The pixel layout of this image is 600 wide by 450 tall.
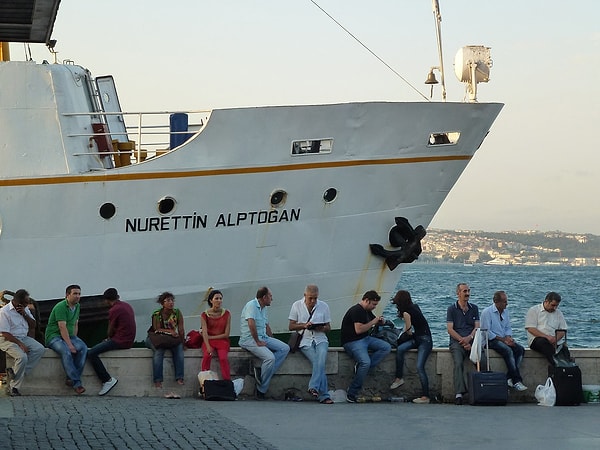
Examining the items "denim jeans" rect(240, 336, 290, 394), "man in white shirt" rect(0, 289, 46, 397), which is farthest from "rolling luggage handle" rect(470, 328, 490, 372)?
"man in white shirt" rect(0, 289, 46, 397)

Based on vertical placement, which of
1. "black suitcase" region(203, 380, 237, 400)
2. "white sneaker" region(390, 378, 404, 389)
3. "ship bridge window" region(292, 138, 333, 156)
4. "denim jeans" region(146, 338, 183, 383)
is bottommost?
"white sneaker" region(390, 378, 404, 389)

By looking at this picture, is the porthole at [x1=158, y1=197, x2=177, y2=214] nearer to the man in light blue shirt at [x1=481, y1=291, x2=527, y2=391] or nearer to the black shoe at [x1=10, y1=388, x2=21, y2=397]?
the black shoe at [x1=10, y1=388, x2=21, y2=397]

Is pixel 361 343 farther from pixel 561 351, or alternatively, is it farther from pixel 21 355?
pixel 21 355

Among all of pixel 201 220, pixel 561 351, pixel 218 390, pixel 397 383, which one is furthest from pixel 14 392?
pixel 561 351

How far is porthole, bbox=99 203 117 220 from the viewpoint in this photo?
55.9 feet

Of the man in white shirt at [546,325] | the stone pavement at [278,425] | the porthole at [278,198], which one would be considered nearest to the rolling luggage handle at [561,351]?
the man in white shirt at [546,325]

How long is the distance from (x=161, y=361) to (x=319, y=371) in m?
1.80

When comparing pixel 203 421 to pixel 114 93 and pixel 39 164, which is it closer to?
pixel 39 164

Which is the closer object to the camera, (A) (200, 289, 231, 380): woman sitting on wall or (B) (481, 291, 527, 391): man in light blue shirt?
(A) (200, 289, 231, 380): woman sitting on wall

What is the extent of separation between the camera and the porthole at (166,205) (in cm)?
1727

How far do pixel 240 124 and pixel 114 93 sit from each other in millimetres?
3811

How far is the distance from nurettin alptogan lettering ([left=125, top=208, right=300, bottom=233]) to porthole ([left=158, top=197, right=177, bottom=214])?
105 millimetres

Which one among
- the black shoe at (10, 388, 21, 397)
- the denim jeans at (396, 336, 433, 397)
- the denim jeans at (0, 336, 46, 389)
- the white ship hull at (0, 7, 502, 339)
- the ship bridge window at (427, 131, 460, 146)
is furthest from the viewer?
the ship bridge window at (427, 131, 460, 146)

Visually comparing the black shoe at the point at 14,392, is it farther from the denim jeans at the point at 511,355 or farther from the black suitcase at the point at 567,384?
the black suitcase at the point at 567,384
